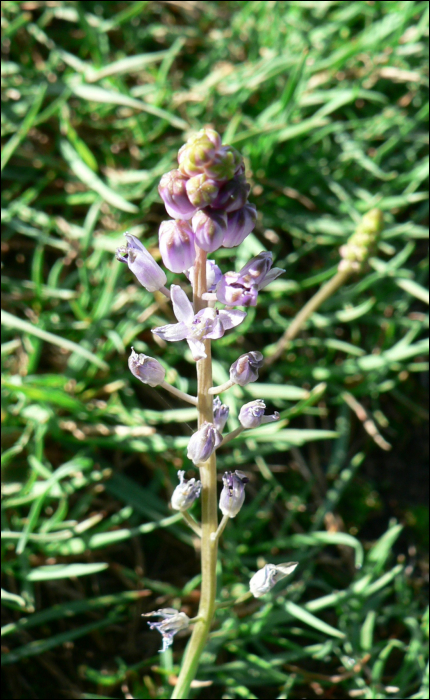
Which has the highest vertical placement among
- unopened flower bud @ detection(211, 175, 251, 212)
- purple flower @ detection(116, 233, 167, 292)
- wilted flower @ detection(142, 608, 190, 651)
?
unopened flower bud @ detection(211, 175, 251, 212)

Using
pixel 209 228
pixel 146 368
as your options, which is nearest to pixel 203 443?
pixel 146 368

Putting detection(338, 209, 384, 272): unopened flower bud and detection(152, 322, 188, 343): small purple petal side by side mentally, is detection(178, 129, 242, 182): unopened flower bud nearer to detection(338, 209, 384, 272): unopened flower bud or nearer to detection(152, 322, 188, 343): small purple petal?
detection(152, 322, 188, 343): small purple petal

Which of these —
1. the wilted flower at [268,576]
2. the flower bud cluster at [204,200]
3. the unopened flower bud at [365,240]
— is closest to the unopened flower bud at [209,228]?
the flower bud cluster at [204,200]

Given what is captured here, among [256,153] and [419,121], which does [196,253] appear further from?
Answer: [419,121]

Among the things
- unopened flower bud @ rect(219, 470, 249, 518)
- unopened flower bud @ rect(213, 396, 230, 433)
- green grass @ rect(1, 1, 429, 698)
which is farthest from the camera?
green grass @ rect(1, 1, 429, 698)

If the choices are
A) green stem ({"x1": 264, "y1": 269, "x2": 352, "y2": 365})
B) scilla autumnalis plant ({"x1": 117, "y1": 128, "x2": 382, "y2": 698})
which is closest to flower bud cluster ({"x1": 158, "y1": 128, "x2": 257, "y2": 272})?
scilla autumnalis plant ({"x1": 117, "y1": 128, "x2": 382, "y2": 698})

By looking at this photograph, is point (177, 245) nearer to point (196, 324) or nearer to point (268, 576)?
point (196, 324)
